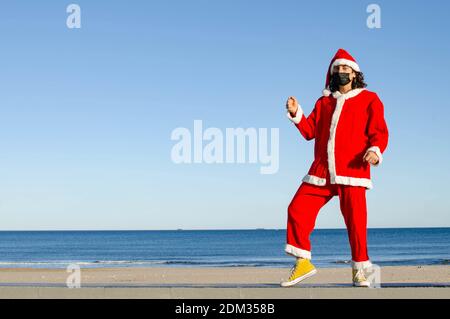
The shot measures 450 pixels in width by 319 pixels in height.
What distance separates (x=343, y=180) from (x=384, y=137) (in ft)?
1.70

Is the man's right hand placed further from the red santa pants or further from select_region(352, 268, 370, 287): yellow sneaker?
select_region(352, 268, 370, 287): yellow sneaker

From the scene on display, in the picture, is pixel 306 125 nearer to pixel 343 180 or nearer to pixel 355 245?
pixel 343 180

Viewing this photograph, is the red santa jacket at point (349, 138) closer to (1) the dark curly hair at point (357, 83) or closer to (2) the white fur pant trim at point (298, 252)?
(1) the dark curly hair at point (357, 83)

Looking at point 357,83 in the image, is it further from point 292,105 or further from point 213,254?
point 213,254

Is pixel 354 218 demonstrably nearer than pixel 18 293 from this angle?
No

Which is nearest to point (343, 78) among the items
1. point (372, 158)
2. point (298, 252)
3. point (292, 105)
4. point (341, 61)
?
point (341, 61)

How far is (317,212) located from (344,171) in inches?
17.0

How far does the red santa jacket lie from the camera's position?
19.5ft

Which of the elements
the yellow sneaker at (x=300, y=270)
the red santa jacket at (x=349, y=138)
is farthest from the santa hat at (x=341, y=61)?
the yellow sneaker at (x=300, y=270)

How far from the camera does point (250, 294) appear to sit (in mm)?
5266

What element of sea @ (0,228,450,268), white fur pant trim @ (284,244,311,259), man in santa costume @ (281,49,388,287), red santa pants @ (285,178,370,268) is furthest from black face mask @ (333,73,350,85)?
sea @ (0,228,450,268)

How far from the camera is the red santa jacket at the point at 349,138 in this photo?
5.93 m

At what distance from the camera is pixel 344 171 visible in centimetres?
593
